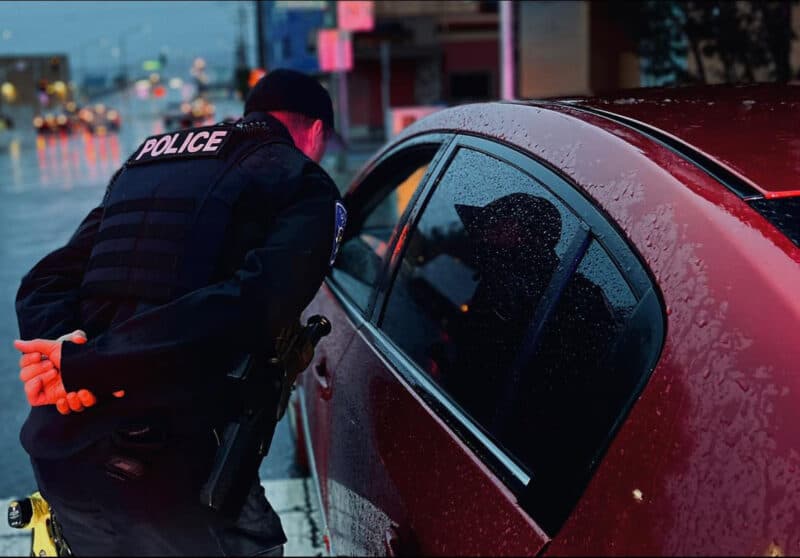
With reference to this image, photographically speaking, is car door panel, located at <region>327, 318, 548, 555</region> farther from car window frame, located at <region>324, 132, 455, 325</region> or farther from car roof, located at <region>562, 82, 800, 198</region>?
car roof, located at <region>562, 82, 800, 198</region>

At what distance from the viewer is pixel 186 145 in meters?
2.00

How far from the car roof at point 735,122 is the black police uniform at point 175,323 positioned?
681 millimetres

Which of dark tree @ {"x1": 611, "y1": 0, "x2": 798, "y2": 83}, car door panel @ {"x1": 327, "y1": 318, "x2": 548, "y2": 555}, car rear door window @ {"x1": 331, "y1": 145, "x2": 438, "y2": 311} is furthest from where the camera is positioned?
dark tree @ {"x1": 611, "y1": 0, "x2": 798, "y2": 83}

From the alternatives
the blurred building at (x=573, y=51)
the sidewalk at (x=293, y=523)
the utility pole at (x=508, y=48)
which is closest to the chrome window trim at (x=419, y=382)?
the sidewalk at (x=293, y=523)

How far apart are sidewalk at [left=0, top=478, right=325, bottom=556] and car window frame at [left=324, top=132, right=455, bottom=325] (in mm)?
987

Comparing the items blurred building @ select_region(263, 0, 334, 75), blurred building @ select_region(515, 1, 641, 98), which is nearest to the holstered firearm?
blurred building @ select_region(515, 1, 641, 98)

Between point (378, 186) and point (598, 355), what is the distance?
77.8 inches

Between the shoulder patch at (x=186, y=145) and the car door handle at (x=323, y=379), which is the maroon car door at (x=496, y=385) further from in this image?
the shoulder patch at (x=186, y=145)

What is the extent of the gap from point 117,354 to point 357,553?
693 millimetres

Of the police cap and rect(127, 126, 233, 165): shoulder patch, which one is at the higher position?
the police cap

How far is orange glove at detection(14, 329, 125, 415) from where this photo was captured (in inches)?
70.9

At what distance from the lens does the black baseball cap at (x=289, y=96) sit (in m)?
2.20

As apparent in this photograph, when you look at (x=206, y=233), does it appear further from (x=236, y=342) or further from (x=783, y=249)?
(x=783, y=249)

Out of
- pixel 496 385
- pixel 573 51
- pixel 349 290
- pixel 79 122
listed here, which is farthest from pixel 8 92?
pixel 496 385
